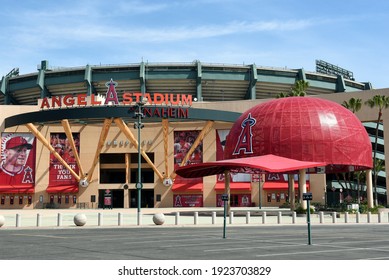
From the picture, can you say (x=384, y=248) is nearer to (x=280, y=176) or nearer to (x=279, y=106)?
(x=279, y=106)

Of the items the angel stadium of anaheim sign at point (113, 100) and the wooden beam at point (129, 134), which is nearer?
the angel stadium of anaheim sign at point (113, 100)

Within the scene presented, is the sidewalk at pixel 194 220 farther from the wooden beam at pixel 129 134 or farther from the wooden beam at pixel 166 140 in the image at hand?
the wooden beam at pixel 166 140

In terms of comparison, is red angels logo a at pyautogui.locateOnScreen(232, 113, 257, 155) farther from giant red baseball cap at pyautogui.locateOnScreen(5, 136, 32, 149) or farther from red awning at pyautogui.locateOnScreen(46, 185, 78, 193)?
giant red baseball cap at pyautogui.locateOnScreen(5, 136, 32, 149)

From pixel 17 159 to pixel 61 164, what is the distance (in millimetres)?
7067

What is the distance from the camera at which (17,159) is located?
258ft

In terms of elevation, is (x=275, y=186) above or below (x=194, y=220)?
above

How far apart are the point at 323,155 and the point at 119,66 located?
50.1 metres

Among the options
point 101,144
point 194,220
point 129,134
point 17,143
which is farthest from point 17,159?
point 194,220

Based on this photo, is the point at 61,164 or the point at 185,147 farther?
the point at 61,164

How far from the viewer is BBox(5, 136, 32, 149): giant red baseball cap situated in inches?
3113

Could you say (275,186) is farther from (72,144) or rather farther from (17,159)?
(17,159)

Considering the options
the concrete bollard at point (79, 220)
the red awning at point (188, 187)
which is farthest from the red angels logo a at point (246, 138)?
the red awning at point (188, 187)

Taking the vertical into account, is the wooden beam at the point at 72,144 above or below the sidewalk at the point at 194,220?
above

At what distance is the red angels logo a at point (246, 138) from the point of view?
159 feet
